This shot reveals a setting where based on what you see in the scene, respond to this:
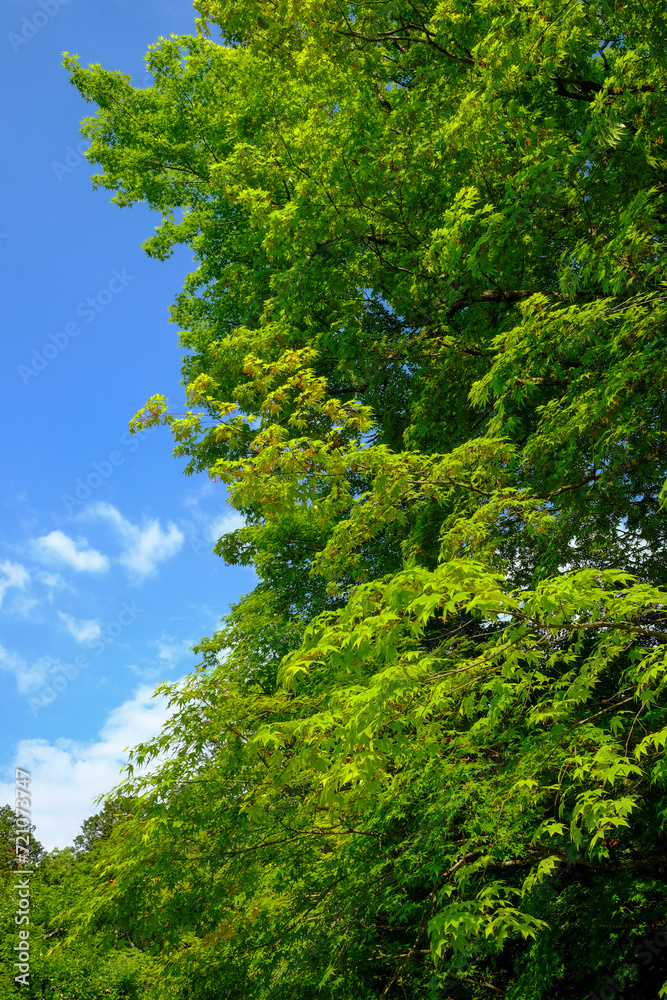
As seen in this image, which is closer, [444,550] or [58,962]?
[444,550]

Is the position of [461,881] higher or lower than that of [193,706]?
lower

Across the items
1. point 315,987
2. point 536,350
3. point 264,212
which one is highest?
point 264,212

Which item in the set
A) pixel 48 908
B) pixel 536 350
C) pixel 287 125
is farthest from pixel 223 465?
pixel 48 908

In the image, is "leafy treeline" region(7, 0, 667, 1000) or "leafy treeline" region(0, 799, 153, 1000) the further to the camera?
"leafy treeline" region(0, 799, 153, 1000)

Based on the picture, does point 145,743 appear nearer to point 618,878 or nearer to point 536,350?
Answer: point 618,878

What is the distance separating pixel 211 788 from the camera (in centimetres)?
722

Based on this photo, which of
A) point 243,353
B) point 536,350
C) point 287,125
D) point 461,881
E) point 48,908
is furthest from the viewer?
point 48,908

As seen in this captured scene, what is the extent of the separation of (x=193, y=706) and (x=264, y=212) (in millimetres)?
6422

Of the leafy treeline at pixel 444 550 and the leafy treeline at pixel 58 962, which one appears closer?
the leafy treeline at pixel 444 550

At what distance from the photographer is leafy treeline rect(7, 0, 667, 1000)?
4391 millimetres

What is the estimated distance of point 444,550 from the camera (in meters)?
5.91

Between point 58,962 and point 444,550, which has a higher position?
point 444,550

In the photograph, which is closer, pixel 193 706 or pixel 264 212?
pixel 193 706

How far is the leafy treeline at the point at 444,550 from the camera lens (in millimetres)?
4391
